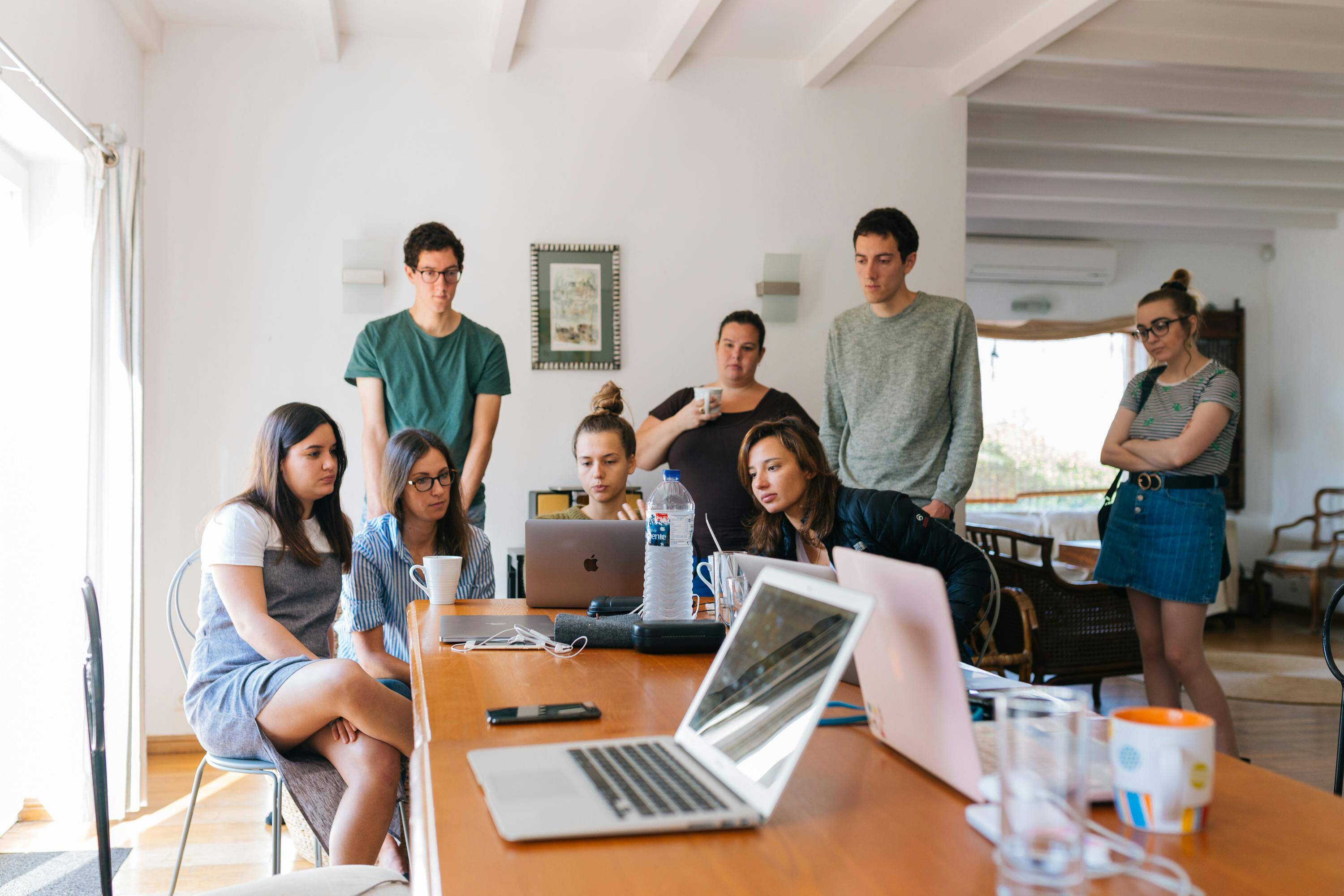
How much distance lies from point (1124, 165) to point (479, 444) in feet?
14.1

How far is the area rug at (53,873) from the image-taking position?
8.18ft

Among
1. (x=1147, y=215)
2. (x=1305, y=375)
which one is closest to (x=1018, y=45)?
(x=1147, y=215)

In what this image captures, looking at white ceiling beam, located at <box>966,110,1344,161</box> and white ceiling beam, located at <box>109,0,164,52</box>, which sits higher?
white ceiling beam, located at <box>966,110,1344,161</box>

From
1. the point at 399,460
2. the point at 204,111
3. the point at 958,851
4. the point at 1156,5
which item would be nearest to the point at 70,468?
the point at 399,460

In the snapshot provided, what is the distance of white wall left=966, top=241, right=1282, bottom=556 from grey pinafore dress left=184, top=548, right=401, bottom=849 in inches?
244

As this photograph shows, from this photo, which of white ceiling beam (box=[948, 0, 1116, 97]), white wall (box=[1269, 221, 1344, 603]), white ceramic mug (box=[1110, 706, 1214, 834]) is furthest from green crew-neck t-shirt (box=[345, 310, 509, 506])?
white wall (box=[1269, 221, 1344, 603])

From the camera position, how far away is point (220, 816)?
120 inches

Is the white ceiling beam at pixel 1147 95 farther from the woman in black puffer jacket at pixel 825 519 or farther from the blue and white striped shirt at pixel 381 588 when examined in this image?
the blue and white striped shirt at pixel 381 588

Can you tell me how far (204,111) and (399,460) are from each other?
2.19 meters

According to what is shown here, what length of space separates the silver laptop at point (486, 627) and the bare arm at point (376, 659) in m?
0.37

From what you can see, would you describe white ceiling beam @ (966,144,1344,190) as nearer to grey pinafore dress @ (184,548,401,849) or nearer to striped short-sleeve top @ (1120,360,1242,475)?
striped short-sleeve top @ (1120,360,1242,475)

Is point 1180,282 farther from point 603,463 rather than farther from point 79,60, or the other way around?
point 79,60

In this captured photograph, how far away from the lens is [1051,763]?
2.24 feet

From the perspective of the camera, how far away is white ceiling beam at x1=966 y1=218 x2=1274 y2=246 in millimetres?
7215
